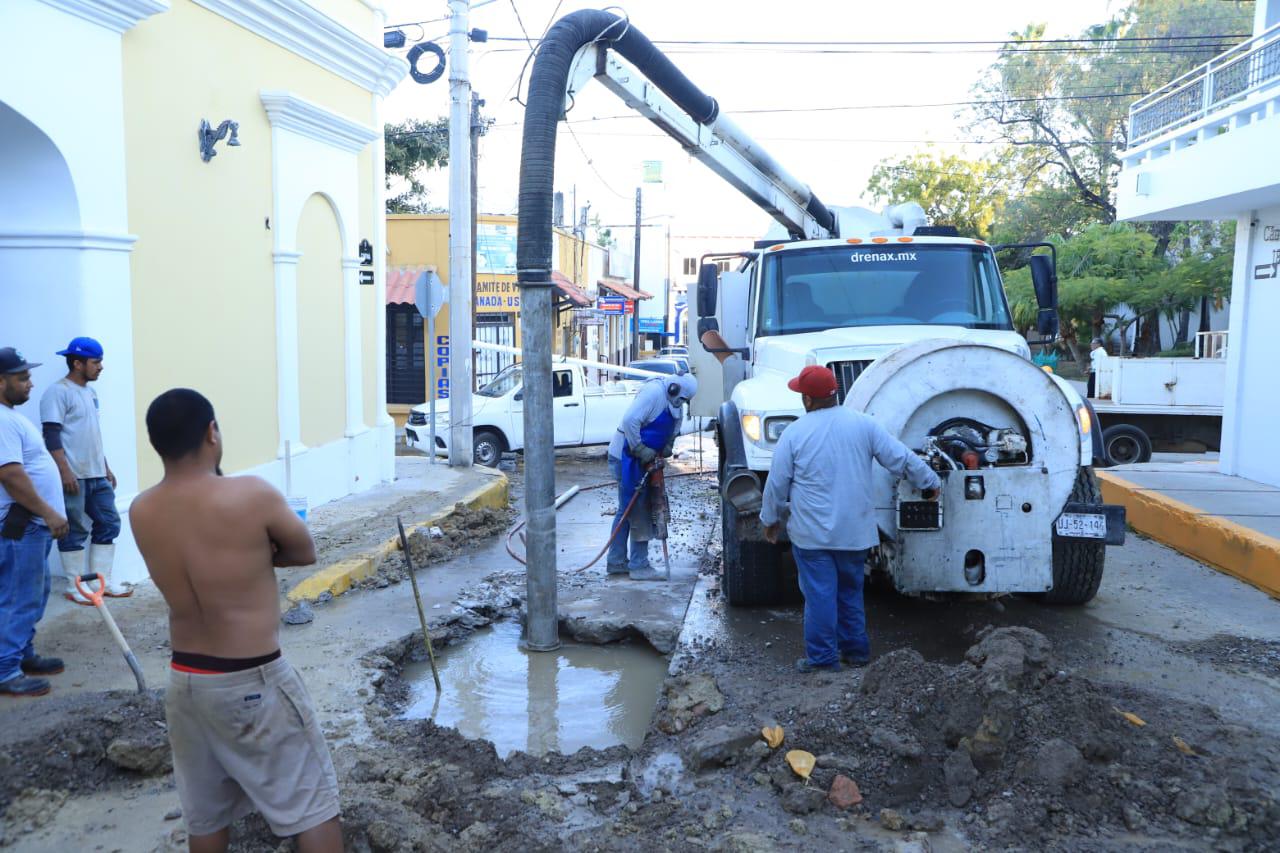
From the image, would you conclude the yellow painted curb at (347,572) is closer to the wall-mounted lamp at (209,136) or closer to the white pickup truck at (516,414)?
the wall-mounted lamp at (209,136)

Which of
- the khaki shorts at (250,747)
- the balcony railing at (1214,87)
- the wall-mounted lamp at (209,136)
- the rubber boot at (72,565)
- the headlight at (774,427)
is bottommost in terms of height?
the rubber boot at (72,565)

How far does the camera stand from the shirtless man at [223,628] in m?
3.04

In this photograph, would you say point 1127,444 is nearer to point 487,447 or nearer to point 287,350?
point 487,447

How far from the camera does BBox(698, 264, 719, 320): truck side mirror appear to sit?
8.46 metres

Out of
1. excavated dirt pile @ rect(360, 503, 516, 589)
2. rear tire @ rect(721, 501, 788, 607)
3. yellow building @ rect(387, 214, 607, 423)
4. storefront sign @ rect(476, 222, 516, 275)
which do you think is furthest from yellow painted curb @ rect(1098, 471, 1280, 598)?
storefront sign @ rect(476, 222, 516, 275)

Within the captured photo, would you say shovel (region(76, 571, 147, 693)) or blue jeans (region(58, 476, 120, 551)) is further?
blue jeans (region(58, 476, 120, 551))

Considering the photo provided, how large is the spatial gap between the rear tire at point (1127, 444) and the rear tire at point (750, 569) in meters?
11.0

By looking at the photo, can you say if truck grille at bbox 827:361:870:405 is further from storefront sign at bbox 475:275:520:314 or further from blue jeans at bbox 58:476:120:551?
storefront sign at bbox 475:275:520:314

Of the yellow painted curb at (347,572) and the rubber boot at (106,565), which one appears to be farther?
the yellow painted curb at (347,572)

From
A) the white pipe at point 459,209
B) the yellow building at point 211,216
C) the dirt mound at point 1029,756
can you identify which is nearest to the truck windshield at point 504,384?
→ the white pipe at point 459,209

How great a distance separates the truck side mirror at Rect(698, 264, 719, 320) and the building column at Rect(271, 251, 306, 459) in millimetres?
3956

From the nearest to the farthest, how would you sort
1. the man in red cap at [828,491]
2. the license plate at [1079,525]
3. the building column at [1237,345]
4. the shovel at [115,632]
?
1. the shovel at [115,632]
2. the man in red cap at [828,491]
3. the license plate at [1079,525]
4. the building column at [1237,345]

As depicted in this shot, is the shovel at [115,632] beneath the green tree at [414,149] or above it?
beneath

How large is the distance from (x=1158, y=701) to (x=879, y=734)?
1596 millimetres
